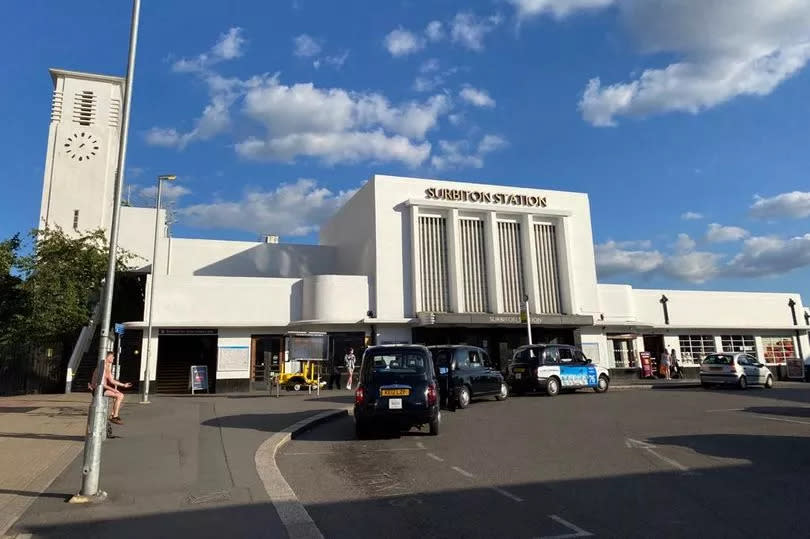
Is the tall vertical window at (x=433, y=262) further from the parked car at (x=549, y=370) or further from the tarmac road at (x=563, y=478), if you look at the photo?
the tarmac road at (x=563, y=478)

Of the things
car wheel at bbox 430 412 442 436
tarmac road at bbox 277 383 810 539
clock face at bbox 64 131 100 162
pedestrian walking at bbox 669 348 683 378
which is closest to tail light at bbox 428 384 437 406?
car wheel at bbox 430 412 442 436

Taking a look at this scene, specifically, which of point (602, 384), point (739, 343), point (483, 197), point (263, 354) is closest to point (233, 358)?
point (263, 354)

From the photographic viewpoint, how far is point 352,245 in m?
33.4

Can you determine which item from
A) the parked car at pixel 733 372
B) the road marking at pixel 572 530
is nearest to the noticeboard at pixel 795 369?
the parked car at pixel 733 372

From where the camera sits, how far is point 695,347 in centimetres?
3512

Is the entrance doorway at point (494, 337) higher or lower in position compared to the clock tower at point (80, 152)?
lower

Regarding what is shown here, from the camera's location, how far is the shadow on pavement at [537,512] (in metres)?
5.35

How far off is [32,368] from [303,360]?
1331 centimetres

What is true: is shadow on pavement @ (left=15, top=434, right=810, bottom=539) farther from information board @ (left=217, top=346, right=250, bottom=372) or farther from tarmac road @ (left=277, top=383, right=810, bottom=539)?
information board @ (left=217, top=346, right=250, bottom=372)

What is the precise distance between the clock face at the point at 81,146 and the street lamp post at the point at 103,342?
3236 cm

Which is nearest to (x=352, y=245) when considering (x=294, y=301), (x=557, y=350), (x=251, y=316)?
(x=294, y=301)

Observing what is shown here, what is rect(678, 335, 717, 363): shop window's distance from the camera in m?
34.8

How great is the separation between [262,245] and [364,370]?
2596 centimetres

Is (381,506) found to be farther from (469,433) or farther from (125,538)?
(469,433)
